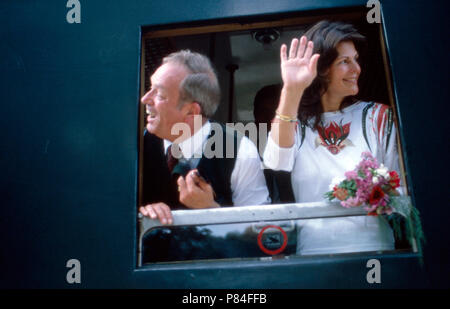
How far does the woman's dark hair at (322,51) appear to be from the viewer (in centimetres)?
252

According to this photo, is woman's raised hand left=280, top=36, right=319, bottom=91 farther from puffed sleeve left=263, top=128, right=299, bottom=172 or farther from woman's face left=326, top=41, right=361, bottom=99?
puffed sleeve left=263, top=128, right=299, bottom=172

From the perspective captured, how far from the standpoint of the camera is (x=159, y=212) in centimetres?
227

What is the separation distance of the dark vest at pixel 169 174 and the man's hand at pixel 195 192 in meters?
0.03

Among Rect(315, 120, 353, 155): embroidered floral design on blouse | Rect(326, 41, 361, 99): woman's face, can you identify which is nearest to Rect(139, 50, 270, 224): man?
Rect(315, 120, 353, 155): embroidered floral design on blouse

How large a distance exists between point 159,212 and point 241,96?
46.6 inches

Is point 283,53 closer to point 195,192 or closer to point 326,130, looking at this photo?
point 326,130

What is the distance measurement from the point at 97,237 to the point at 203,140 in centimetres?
86

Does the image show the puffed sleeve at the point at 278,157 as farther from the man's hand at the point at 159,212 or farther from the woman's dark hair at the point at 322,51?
the man's hand at the point at 159,212

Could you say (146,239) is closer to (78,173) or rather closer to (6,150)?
(78,173)

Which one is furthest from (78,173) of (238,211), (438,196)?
(438,196)

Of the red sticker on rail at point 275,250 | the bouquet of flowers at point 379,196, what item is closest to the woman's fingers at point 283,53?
the bouquet of flowers at point 379,196

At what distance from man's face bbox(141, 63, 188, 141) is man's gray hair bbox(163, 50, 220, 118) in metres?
0.05

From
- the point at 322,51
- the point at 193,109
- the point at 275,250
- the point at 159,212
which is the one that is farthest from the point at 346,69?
the point at 159,212

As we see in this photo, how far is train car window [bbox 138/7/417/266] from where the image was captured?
2195 mm
